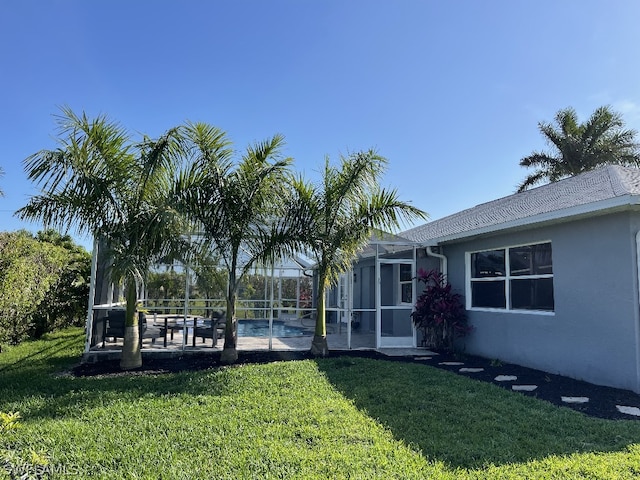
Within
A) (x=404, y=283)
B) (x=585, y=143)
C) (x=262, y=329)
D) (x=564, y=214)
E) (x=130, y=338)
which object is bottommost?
(x=262, y=329)

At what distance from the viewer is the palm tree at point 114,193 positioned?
25.7ft

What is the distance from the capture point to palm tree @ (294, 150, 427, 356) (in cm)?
956

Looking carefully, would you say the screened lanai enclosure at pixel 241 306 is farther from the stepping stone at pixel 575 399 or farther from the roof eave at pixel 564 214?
the stepping stone at pixel 575 399

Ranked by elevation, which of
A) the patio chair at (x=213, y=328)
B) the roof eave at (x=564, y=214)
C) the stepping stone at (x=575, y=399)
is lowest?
the stepping stone at (x=575, y=399)

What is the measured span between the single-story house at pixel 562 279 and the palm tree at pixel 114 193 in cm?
693

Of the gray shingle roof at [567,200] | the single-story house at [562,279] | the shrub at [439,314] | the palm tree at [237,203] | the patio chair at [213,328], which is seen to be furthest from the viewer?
the shrub at [439,314]

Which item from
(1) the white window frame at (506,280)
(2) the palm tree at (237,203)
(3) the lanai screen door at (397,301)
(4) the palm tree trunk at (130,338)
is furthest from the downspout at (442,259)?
(4) the palm tree trunk at (130,338)

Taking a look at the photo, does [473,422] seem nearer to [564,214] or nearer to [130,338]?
[564,214]

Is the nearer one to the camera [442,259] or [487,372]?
[487,372]

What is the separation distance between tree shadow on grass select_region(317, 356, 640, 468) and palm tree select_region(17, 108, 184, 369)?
4148 mm

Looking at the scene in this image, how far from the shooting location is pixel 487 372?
28.2ft

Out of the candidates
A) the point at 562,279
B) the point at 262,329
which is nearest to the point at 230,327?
the point at 262,329

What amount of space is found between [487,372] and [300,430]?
5109 mm

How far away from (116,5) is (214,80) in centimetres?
275
